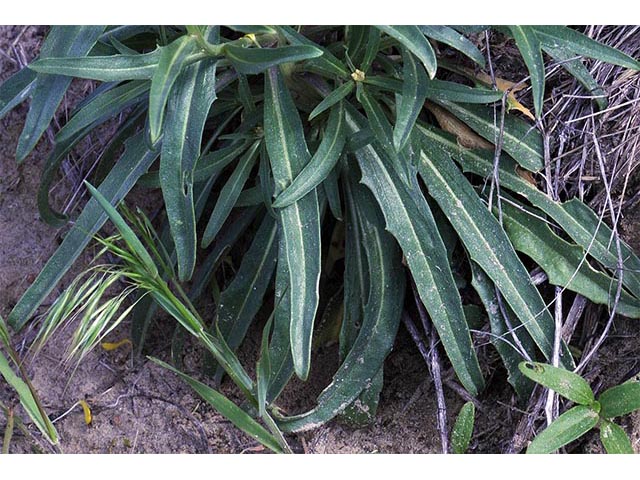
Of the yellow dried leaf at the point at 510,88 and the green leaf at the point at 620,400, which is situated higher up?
the yellow dried leaf at the point at 510,88

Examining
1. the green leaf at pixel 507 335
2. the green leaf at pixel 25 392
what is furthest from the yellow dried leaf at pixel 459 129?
the green leaf at pixel 25 392

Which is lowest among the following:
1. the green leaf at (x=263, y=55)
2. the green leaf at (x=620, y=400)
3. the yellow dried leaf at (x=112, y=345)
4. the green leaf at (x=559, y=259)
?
the yellow dried leaf at (x=112, y=345)

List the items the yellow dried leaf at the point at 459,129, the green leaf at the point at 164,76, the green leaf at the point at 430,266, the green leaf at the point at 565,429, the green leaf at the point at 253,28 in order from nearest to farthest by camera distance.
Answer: the green leaf at the point at 164,76 → the green leaf at the point at 253,28 → the green leaf at the point at 565,429 → the green leaf at the point at 430,266 → the yellow dried leaf at the point at 459,129

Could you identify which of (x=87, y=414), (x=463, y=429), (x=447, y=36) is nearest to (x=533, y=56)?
(x=447, y=36)

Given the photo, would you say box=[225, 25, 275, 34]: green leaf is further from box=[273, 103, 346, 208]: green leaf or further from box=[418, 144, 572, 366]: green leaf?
box=[418, 144, 572, 366]: green leaf

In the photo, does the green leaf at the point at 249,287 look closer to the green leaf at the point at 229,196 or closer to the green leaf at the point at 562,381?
the green leaf at the point at 229,196

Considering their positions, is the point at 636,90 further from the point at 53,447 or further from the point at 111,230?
the point at 53,447
